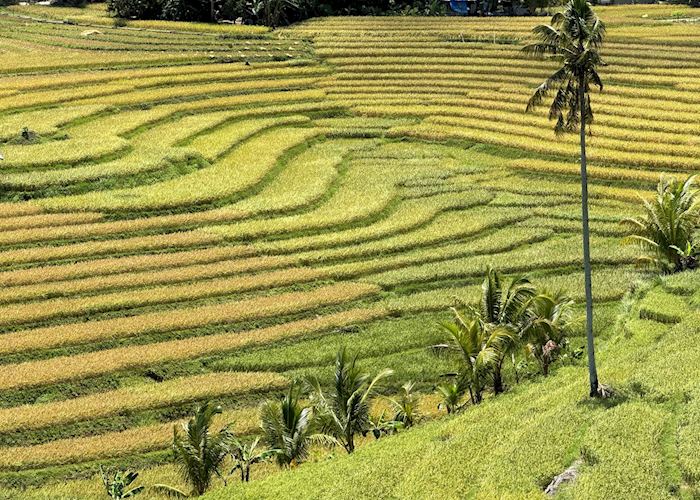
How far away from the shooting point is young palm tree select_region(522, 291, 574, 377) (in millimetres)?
24594

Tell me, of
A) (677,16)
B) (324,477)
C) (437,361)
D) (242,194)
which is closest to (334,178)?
(242,194)

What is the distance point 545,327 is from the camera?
24.6 metres

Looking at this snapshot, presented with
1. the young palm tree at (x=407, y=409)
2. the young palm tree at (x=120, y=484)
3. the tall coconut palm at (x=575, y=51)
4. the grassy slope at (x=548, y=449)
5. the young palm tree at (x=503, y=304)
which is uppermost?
the tall coconut palm at (x=575, y=51)

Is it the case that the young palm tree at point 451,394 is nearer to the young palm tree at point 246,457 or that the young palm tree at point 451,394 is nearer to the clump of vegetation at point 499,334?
the clump of vegetation at point 499,334

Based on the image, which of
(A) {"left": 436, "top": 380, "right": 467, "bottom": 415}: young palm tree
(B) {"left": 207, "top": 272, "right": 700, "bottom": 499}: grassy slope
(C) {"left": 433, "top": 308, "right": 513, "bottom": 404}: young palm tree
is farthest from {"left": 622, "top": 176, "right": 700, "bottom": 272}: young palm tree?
(A) {"left": 436, "top": 380, "right": 467, "bottom": 415}: young palm tree

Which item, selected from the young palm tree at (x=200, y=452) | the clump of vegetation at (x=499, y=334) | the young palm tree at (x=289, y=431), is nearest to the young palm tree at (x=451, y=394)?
the clump of vegetation at (x=499, y=334)

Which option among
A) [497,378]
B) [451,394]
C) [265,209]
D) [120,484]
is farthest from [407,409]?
[265,209]

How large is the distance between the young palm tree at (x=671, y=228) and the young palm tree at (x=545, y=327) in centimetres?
665

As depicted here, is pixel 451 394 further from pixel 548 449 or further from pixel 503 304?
pixel 548 449

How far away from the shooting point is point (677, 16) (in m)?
82.0

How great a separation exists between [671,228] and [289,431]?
16158mm

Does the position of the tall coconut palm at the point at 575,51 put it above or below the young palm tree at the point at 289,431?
above

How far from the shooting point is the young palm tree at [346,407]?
71.9ft

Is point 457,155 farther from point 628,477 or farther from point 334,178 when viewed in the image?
point 628,477
